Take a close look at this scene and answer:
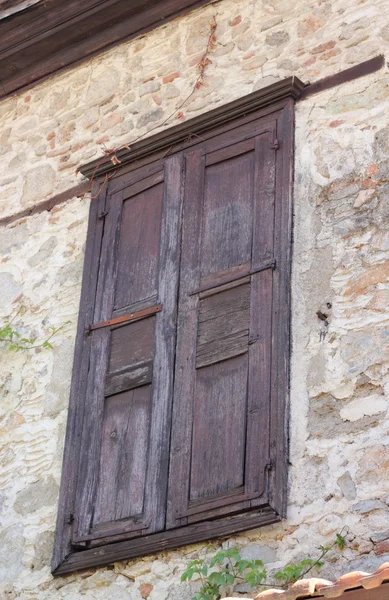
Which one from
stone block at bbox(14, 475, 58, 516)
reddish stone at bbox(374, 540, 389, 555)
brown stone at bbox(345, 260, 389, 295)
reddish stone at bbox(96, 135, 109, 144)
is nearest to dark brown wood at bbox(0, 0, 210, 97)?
reddish stone at bbox(96, 135, 109, 144)

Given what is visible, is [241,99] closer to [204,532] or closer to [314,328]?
[314,328]

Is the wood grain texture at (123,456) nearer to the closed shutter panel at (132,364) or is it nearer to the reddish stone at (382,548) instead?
the closed shutter panel at (132,364)

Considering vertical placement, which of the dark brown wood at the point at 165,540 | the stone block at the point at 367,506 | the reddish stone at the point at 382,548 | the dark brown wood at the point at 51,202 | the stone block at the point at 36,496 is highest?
the dark brown wood at the point at 51,202

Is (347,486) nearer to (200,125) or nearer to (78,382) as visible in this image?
(78,382)

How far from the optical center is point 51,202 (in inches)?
303

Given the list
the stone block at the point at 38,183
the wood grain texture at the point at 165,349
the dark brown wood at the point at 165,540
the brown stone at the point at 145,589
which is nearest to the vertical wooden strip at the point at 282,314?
the dark brown wood at the point at 165,540

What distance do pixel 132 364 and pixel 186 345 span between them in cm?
36

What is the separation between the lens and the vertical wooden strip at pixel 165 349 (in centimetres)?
608

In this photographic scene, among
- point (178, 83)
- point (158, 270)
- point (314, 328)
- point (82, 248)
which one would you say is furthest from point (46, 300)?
point (314, 328)

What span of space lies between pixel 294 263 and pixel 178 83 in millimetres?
1749

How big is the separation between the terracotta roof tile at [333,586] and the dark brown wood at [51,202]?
11.7 feet

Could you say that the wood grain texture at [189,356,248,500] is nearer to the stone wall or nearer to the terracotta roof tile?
the stone wall

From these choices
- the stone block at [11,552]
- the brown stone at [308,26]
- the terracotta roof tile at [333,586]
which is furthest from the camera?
the brown stone at [308,26]

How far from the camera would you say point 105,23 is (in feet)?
26.3
